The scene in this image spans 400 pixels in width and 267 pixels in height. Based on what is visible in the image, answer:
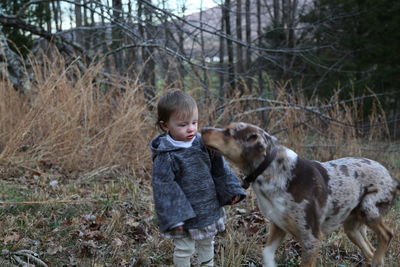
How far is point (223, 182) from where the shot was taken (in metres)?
3.55

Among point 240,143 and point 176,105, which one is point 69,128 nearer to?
point 176,105

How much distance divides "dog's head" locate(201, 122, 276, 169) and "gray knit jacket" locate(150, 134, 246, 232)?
0.54 ft

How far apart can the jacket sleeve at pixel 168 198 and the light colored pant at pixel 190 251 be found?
252mm

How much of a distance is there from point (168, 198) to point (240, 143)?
68 cm

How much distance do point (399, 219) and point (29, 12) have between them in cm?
1090

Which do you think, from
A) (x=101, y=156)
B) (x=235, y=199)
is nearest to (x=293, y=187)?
(x=235, y=199)

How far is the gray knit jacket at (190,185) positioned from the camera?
10.6ft

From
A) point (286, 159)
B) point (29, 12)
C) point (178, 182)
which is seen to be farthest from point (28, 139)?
point (29, 12)

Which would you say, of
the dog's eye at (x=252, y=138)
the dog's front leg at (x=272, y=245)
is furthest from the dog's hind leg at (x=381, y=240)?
the dog's eye at (x=252, y=138)

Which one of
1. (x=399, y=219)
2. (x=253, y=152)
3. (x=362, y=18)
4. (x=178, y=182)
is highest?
(x=362, y=18)

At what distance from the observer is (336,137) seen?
7980 mm

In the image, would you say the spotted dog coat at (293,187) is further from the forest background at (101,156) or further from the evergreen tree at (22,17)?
the evergreen tree at (22,17)

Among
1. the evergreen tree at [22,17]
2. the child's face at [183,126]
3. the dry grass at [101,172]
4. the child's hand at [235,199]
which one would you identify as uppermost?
the evergreen tree at [22,17]

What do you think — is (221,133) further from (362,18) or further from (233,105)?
(362,18)
